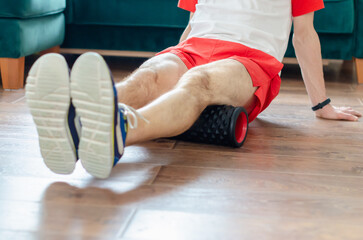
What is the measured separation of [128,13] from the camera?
2494mm

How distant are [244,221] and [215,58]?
68cm

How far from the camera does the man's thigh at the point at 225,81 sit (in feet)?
4.04

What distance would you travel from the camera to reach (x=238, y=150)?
128 centimetres

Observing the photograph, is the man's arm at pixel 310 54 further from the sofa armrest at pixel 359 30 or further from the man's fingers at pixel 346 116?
the sofa armrest at pixel 359 30

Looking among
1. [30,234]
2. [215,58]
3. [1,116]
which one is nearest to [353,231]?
[30,234]

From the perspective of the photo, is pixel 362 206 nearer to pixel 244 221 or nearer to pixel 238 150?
pixel 244 221

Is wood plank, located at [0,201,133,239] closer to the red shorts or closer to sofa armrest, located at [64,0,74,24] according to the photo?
the red shorts

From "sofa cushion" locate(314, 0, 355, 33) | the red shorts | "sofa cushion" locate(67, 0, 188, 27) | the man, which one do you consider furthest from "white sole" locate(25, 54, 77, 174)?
"sofa cushion" locate(314, 0, 355, 33)

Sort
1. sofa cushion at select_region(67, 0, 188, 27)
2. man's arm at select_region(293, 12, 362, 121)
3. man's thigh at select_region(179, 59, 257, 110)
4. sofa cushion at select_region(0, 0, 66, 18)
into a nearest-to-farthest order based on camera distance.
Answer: man's thigh at select_region(179, 59, 257, 110), man's arm at select_region(293, 12, 362, 121), sofa cushion at select_region(0, 0, 66, 18), sofa cushion at select_region(67, 0, 188, 27)

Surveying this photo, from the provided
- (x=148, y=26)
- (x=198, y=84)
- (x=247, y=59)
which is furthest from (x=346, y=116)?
(x=148, y=26)

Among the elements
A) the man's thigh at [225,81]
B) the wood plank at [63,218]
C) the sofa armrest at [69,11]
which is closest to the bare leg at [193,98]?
the man's thigh at [225,81]

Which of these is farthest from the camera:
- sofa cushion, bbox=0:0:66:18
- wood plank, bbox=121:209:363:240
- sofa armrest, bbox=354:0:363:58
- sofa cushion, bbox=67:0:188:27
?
sofa cushion, bbox=67:0:188:27

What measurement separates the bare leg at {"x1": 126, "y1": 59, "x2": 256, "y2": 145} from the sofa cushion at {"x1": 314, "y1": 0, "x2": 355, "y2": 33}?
1.13 m

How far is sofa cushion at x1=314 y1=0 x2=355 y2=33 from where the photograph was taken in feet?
7.62
